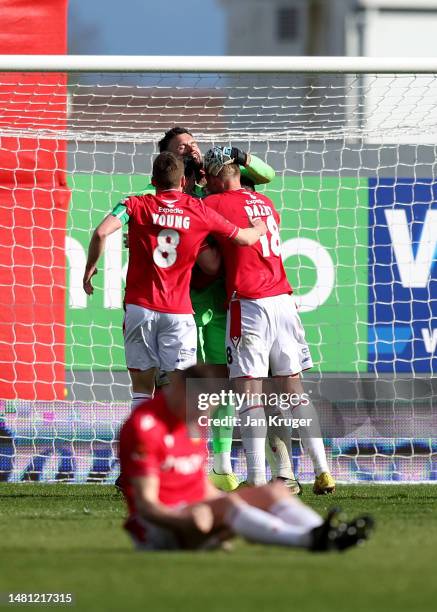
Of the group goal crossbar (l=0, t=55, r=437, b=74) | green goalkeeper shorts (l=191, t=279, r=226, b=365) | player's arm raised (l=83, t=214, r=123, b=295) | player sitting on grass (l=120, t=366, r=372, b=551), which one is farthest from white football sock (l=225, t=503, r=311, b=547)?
goal crossbar (l=0, t=55, r=437, b=74)

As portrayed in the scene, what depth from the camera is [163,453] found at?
5.17m

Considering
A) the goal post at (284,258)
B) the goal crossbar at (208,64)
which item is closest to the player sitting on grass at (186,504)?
the goal crossbar at (208,64)

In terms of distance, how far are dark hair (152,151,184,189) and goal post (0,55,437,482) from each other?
213cm

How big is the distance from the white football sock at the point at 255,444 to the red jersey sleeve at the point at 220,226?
1.12 metres

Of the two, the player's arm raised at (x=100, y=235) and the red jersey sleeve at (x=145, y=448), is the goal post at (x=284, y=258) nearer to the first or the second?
the player's arm raised at (x=100, y=235)

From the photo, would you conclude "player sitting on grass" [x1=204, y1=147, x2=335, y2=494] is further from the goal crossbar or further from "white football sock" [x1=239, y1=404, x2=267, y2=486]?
the goal crossbar

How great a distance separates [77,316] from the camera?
10.6 meters

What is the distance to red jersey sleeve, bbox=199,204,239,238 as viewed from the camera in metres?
7.84

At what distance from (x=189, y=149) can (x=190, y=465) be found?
369 centimetres

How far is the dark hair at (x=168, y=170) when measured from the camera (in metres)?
7.93

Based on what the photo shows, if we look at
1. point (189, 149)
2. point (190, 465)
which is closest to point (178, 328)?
point (189, 149)

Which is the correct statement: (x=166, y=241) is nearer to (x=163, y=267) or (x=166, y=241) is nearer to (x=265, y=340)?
(x=163, y=267)

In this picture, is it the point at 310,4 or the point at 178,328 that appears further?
the point at 310,4

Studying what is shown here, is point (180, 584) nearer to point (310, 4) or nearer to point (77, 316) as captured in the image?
point (77, 316)
